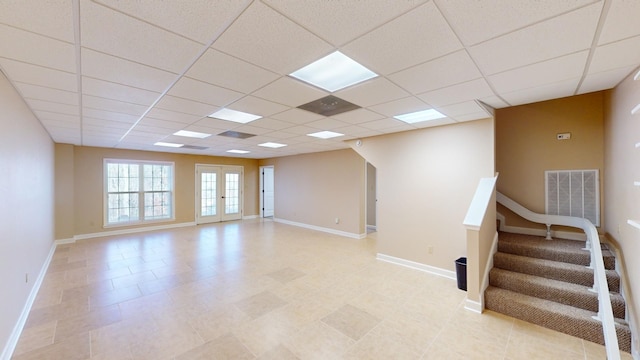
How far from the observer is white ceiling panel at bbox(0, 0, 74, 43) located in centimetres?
126

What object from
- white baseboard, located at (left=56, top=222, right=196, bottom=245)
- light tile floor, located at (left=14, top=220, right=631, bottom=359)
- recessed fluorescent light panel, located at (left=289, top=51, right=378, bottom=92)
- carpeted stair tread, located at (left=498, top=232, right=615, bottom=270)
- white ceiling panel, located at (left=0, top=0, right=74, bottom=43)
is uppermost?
recessed fluorescent light panel, located at (left=289, top=51, right=378, bottom=92)

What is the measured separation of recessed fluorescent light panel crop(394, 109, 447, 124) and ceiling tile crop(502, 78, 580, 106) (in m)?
0.78

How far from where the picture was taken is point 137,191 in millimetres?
7363

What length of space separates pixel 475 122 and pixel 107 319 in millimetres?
5284

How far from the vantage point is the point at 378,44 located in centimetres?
168

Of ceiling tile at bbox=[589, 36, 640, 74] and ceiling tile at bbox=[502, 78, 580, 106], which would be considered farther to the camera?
ceiling tile at bbox=[502, 78, 580, 106]

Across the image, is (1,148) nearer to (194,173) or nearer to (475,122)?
(475,122)

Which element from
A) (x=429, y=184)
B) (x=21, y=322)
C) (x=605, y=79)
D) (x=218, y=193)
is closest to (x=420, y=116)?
(x=429, y=184)

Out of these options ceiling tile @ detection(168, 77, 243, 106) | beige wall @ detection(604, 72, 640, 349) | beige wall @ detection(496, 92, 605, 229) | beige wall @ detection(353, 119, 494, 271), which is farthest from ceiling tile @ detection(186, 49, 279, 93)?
beige wall @ detection(496, 92, 605, 229)

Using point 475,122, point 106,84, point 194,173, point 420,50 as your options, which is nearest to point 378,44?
point 420,50

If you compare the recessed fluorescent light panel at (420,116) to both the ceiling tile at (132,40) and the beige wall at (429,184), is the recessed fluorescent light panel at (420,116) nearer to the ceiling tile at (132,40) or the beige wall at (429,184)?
the beige wall at (429,184)

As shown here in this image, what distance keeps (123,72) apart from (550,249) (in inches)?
202

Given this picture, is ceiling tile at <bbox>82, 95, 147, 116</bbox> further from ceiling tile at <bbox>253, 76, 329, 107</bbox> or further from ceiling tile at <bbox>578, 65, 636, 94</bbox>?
ceiling tile at <bbox>578, 65, 636, 94</bbox>

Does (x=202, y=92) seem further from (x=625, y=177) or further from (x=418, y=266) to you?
(x=625, y=177)
